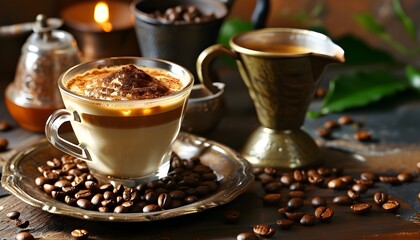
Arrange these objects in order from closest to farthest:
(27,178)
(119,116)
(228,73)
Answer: (119,116) < (27,178) < (228,73)

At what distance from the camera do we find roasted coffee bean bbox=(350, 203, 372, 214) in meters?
1.30

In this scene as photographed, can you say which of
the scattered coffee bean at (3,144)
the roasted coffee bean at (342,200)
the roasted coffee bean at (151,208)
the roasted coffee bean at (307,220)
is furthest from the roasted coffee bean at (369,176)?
the scattered coffee bean at (3,144)

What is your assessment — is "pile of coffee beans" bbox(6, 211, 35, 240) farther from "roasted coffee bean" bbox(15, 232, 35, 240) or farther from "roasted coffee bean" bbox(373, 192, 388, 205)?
"roasted coffee bean" bbox(373, 192, 388, 205)

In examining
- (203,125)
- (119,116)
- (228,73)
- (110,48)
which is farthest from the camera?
(228,73)

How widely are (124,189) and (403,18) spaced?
3.26 feet

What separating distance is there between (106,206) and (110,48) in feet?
2.08

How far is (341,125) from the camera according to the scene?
1.70 metres

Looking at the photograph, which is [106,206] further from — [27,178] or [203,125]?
[203,125]

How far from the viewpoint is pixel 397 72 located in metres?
1.99

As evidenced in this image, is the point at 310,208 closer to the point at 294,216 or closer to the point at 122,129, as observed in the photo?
the point at 294,216

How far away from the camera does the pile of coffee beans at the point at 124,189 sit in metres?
1.25

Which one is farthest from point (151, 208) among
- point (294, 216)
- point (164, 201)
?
point (294, 216)

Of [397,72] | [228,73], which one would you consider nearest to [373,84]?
[397,72]

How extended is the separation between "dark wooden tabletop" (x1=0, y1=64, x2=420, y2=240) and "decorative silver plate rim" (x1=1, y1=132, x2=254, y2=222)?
36mm
